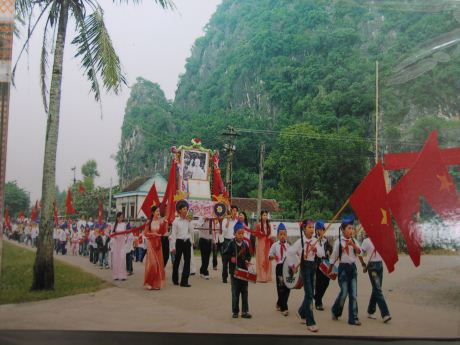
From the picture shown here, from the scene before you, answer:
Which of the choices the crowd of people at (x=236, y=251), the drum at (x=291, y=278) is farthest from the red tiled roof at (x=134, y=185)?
the drum at (x=291, y=278)

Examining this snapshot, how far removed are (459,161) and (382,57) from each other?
185 cm

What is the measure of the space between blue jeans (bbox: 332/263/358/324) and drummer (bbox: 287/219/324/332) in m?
0.38

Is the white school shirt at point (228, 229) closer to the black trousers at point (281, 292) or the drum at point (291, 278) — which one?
the black trousers at point (281, 292)

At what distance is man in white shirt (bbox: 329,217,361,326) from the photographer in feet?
19.6

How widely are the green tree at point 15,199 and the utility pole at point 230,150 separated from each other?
2.80 meters

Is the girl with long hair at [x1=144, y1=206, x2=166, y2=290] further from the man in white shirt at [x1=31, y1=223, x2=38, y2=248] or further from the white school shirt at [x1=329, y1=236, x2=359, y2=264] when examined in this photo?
the white school shirt at [x1=329, y1=236, x2=359, y2=264]

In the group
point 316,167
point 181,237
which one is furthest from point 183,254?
point 316,167

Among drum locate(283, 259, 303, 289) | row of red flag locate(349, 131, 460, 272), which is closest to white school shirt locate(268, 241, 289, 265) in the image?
drum locate(283, 259, 303, 289)

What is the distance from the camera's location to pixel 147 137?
6855 mm

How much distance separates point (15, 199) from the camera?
20.4 ft

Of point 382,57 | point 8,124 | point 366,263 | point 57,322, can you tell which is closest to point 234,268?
point 366,263

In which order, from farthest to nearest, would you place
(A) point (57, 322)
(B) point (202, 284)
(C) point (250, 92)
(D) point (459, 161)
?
(B) point (202, 284) < (C) point (250, 92) < (D) point (459, 161) < (A) point (57, 322)

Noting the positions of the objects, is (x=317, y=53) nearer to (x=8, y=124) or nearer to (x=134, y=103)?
(x=134, y=103)

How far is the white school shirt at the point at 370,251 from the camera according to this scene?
245 inches
